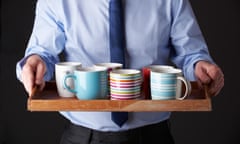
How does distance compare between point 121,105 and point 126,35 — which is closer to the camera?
point 121,105

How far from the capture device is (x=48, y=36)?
1.36m

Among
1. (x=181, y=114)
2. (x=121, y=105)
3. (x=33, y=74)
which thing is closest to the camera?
(x=121, y=105)

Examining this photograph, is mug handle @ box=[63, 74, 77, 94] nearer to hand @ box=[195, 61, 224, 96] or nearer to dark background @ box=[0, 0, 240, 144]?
hand @ box=[195, 61, 224, 96]

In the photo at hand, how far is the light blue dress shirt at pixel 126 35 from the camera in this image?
4.39 ft

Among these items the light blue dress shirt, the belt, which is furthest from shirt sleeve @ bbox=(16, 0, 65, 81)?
the belt

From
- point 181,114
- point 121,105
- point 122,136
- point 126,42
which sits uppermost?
point 126,42

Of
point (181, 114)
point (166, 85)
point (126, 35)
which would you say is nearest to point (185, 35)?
point (126, 35)

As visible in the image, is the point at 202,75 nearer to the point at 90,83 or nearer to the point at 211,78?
the point at 211,78

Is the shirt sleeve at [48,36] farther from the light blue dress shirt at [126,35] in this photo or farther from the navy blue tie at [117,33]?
the navy blue tie at [117,33]

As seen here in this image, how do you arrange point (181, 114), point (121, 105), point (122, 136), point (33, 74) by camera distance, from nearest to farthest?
point (121, 105), point (33, 74), point (122, 136), point (181, 114)

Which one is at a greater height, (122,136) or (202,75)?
(202,75)

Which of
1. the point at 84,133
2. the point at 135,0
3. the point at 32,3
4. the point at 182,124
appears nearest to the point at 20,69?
the point at 84,133

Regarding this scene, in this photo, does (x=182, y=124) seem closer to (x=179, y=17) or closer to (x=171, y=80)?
(x=179, y=17)

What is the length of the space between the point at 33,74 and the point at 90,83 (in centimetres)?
19
